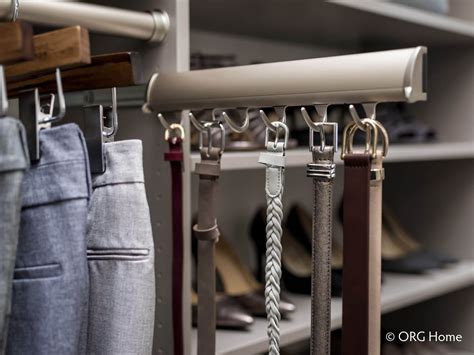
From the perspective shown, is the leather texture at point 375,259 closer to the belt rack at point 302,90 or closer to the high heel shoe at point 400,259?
the belt rack at point 302,90

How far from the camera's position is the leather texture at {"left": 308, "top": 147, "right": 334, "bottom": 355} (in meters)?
0.59

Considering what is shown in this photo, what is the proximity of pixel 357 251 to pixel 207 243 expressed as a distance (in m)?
0.17

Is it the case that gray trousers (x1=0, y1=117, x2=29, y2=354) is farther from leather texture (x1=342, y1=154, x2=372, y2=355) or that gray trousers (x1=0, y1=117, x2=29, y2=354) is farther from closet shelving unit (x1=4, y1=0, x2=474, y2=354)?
closet shelving unit (x1=4, y1=0, x2=474, y2=354)

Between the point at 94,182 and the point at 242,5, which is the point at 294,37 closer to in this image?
the point at 242,5

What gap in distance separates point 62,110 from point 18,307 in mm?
162

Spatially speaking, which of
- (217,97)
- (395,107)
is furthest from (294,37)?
(217,97)

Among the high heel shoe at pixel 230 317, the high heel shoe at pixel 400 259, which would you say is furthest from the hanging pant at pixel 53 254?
the high heel shoe at pixel 400 259

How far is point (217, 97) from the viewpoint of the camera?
0.67m

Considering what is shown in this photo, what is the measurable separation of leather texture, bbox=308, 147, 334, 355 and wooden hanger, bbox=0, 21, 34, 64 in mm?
245

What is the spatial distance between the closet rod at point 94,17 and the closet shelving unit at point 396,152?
0.22 metres

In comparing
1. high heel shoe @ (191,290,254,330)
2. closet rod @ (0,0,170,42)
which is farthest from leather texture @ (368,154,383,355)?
high heel shoe @ (191,290,254,330)

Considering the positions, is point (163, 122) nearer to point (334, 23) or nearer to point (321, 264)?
point (321, 264)

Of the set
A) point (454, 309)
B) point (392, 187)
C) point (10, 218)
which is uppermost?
point (10, 218)

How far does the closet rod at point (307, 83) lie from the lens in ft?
1.83
